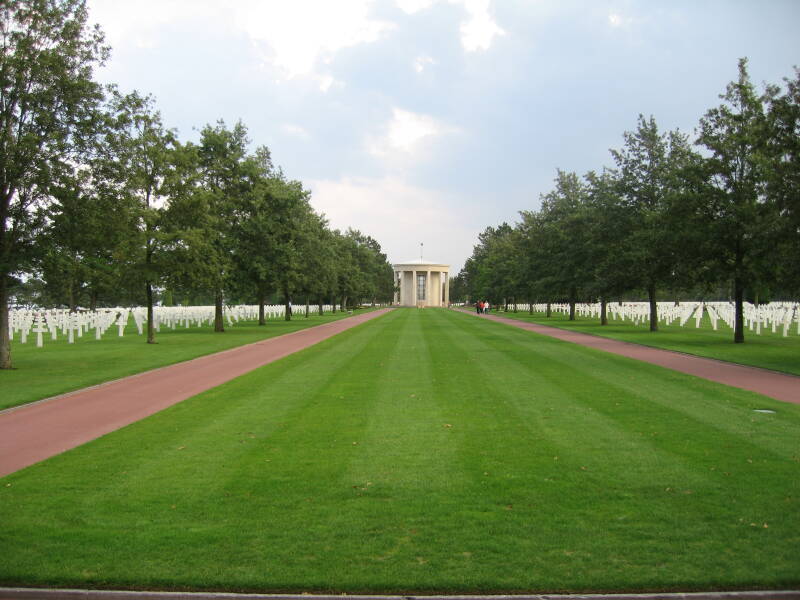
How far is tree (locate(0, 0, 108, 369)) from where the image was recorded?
16672 millimetres

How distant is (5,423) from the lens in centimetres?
1000

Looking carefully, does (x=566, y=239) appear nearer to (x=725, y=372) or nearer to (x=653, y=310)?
(x=653, y=310)

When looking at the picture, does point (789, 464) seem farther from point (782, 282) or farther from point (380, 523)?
point (782, 282)

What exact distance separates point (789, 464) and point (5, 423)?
11.0 m

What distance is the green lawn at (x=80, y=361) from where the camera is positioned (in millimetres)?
13555

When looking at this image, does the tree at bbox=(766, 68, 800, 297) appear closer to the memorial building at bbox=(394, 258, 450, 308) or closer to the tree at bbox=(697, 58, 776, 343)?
the tree at bbox=(697, 58, 776, 343)

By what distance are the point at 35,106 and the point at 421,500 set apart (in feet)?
54.3

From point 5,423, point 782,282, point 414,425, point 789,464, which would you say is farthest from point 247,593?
point 782,282

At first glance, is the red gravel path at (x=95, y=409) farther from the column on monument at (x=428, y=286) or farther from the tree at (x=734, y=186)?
the column on monument at (x=428, y=286)

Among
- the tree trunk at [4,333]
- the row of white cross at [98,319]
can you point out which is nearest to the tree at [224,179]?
the row of white cross at [98,319]

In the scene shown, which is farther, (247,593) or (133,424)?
(133,424)

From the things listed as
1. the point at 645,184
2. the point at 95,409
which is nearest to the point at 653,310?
the point at 645,184

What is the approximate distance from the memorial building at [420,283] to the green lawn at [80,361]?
118m

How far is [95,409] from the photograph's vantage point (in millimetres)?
11195
